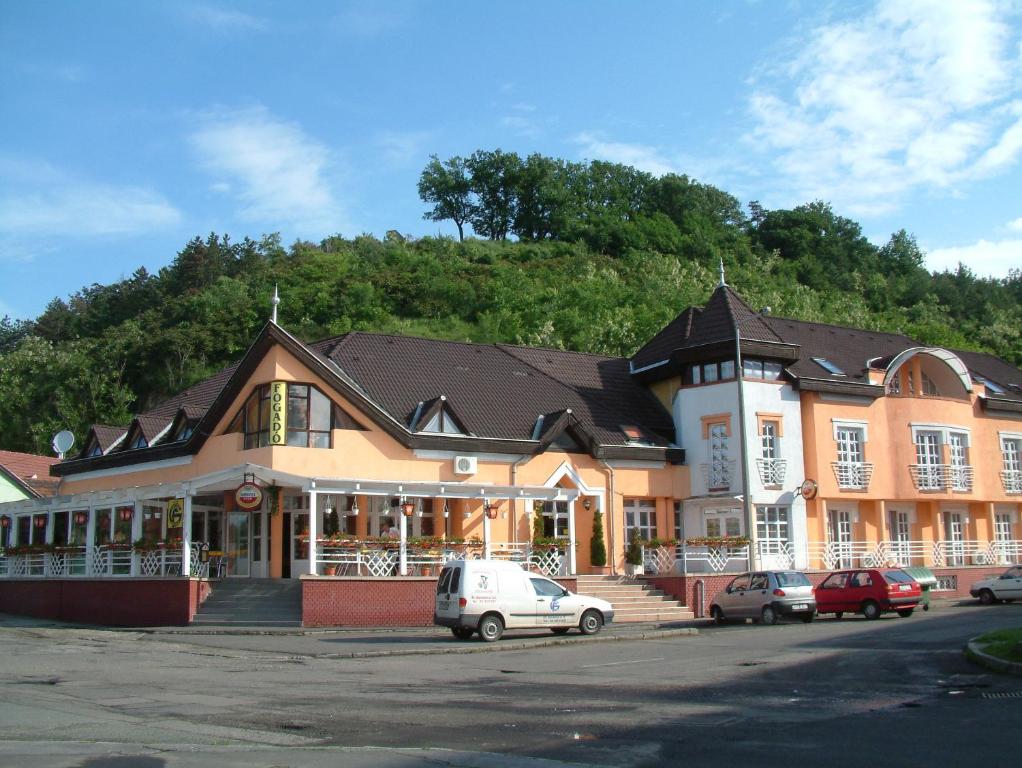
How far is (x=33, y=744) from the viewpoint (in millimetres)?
10359

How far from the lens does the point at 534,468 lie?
113ft

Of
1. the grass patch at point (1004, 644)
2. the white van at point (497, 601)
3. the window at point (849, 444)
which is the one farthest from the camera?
the window at point (849, 444)

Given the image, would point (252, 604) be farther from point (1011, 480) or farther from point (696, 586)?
point (1011, 480)

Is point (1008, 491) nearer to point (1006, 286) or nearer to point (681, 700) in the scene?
point (681, 700)

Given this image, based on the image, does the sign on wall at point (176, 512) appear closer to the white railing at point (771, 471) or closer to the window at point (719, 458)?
the window at point (719, 458)

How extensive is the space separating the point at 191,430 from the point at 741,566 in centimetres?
1782

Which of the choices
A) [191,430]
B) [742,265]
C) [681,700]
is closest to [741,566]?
[191,430]

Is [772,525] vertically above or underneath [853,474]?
underneath

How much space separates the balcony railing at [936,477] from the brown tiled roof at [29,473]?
35749mm

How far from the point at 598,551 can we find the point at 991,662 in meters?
18.3

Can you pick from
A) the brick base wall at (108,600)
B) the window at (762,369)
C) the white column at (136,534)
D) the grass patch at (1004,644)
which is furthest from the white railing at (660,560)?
the white column at (136,534)

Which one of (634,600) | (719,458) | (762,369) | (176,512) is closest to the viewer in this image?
(176,512)

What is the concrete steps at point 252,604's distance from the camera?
2762 cm

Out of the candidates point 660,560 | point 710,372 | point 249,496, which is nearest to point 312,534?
point 249,496
